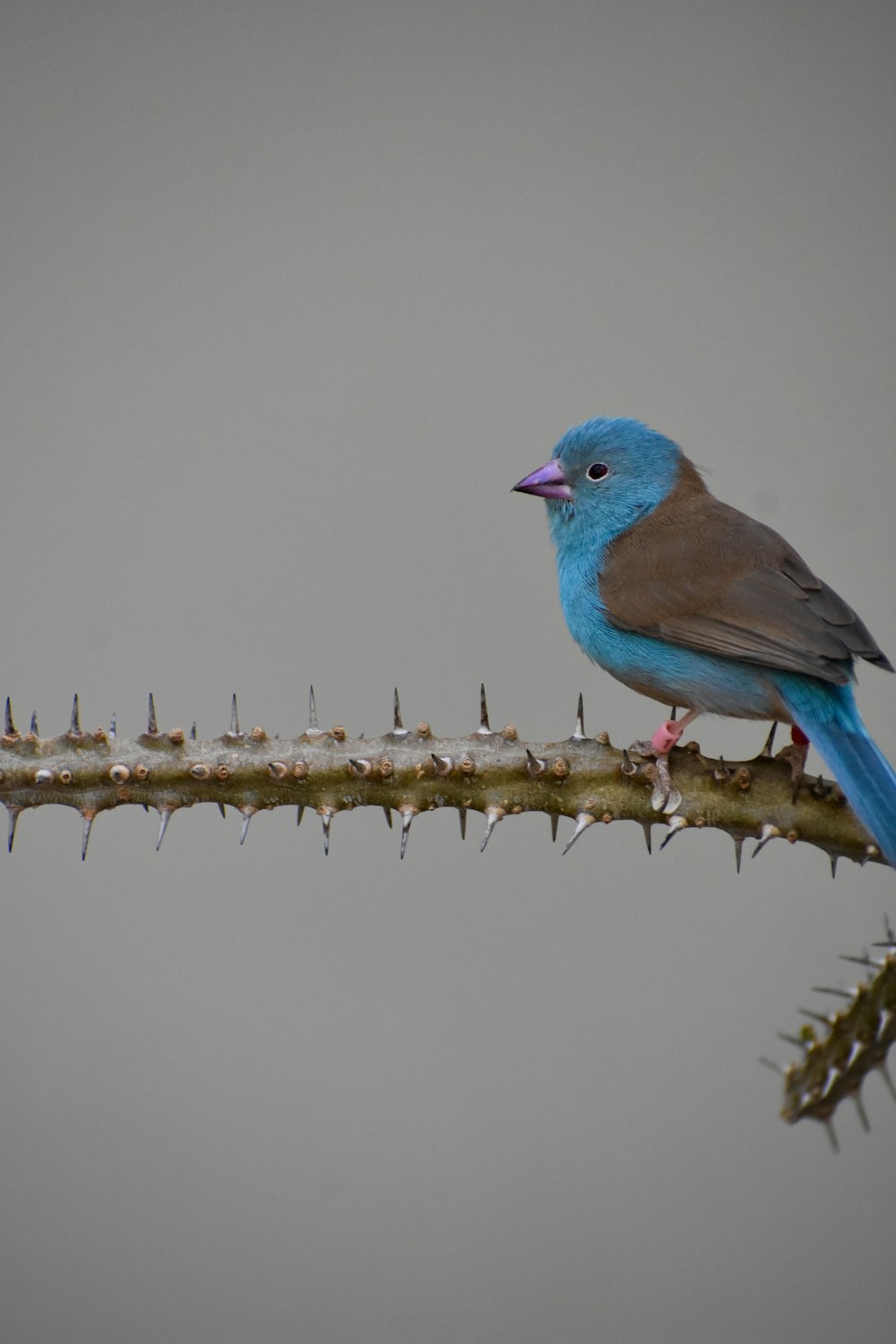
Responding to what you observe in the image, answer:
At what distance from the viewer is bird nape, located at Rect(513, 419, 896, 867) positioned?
172cm

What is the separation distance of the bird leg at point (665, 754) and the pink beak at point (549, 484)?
1.82ft

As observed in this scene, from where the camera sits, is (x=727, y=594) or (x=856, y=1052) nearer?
(x=856, y=1052)

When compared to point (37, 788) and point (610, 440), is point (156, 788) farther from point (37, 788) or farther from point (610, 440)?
point (610, 440)

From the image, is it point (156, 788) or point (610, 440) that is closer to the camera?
point (156, 788)

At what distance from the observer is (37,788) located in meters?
1.37

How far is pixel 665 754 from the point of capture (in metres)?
1.58

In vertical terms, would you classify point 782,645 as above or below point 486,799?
above

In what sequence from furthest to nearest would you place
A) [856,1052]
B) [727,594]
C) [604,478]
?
[604,478]
[727,594]
[856,1052]

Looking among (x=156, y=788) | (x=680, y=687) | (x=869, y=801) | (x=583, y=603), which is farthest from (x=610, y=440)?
(x=156, y=788)

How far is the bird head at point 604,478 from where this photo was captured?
221 centimetres

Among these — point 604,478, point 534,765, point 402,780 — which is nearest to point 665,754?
point 534,765

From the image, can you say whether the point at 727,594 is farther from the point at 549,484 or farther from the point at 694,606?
the point at 549,484

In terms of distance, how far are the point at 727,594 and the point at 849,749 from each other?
1.34ft

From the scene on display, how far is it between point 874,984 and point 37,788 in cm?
96
